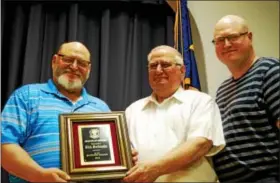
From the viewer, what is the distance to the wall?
1920 mm

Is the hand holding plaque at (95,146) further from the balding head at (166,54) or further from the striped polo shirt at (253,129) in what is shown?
the striped polo shirt at (253,129)

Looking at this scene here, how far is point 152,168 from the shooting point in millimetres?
1267

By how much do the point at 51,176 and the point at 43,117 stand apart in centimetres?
29

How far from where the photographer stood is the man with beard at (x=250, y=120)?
4.50ft

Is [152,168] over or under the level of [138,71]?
under

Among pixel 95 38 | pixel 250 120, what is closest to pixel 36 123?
pixel 250 120

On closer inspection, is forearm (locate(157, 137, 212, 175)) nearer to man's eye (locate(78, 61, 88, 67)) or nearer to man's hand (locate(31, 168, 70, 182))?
man's hand (locate(31, 168, 70, 182))

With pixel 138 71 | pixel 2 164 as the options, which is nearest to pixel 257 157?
pixel 2 164

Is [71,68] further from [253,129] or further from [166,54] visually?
[253,129]

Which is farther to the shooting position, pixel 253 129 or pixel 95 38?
pixel 95 38

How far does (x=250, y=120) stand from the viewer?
Answer: 4.59ft

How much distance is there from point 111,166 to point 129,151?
87mm

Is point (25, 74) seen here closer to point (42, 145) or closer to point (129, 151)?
point (42, 145)

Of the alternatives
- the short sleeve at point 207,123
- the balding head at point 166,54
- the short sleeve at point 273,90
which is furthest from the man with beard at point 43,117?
the short sleeve at point 273,90
